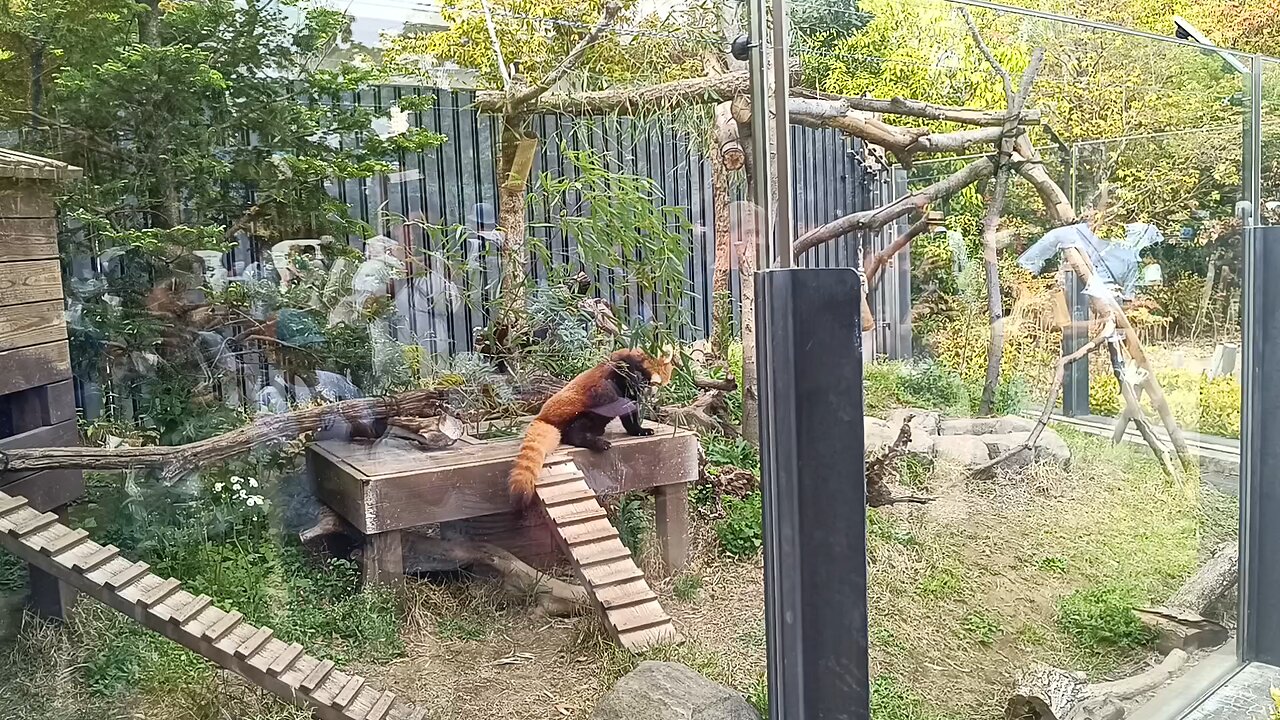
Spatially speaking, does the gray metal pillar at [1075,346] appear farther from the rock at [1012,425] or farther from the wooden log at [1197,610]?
the wooden log at [1197,610]

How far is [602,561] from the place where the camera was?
6.19 feet

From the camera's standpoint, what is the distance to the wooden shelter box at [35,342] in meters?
1.56

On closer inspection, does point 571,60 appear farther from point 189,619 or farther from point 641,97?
point 189,619

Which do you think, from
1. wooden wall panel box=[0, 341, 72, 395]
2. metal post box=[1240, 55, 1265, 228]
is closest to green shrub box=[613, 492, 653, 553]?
wooden wall panel box=[0, 341, 72, 395]

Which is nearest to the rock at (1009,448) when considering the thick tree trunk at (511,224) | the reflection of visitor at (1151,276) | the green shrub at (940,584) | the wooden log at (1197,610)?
the green shrub at (940,584)

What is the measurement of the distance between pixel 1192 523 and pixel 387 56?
3.03m

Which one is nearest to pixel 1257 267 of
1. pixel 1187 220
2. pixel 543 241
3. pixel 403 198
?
pixel 1187 220

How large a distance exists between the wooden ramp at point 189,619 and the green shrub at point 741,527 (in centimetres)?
76

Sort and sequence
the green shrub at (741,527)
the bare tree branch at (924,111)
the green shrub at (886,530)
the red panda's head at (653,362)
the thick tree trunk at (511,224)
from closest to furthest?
the thick tree trunk at (511,224), the red panda's head at (653,362), the green shrub at (741,527), the bare tree branch at (924,111), the green shrub at (886,530)

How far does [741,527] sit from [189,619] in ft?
3.68

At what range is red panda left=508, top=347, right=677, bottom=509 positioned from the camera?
1829 mm

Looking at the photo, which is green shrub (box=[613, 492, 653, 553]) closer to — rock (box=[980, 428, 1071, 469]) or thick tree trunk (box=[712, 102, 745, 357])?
thick tree trunk (box=[712, 102, 745, 357])

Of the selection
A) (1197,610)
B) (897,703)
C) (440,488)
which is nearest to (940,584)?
(897,703)

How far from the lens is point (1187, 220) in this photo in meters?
3.12
